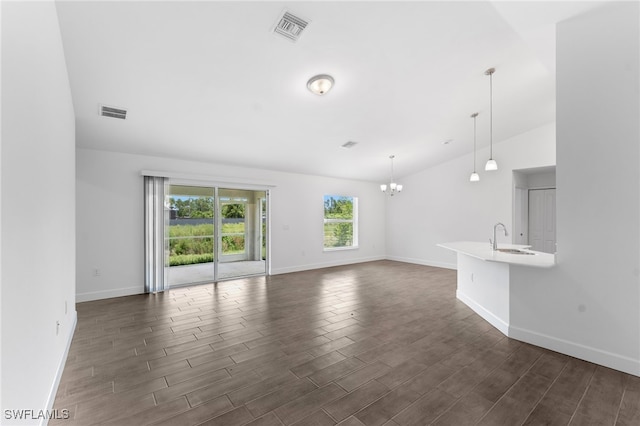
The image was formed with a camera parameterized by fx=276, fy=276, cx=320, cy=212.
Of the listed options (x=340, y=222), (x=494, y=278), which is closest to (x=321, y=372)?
(x=494, y=278)

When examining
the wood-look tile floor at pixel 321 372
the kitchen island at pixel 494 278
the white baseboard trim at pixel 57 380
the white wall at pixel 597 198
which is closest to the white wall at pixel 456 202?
the kitchen island at pixel 494 278

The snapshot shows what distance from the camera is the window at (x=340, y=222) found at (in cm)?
740

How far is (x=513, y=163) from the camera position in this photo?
588 cm

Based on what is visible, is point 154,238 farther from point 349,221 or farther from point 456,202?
point 456,202

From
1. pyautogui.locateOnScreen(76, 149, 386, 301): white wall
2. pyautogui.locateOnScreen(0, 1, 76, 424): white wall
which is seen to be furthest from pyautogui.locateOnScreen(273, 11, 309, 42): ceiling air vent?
pyautogui.locateOnScreen(76, 149, 386, 301): white wall

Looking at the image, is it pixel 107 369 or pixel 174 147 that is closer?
pixel 107 369

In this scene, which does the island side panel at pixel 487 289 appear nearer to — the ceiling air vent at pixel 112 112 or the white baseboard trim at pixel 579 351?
the white baseboard trim at pixel 579 351

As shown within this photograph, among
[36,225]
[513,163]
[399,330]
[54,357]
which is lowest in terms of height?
[399,330]

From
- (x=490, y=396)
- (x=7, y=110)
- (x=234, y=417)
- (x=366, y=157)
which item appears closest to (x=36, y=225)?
(x=7, y=110)

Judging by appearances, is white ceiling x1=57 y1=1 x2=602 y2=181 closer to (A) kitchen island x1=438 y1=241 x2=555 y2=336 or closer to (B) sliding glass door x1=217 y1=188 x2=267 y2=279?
(B) sliding glass door x1=217 y1=188 x2=267 y2=279

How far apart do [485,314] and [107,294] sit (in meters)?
5.59

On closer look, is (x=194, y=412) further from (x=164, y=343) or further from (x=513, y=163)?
(x=513, y=163)

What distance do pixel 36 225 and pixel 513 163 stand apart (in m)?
7.26

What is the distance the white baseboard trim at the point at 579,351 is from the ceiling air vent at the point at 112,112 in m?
5.24
